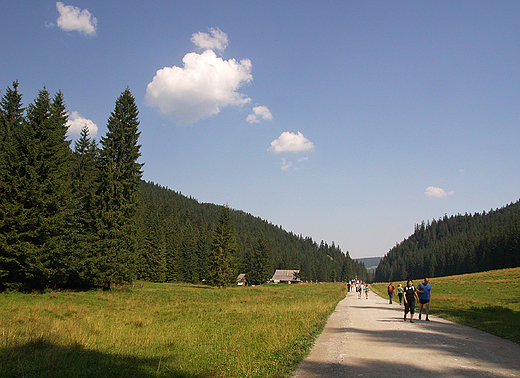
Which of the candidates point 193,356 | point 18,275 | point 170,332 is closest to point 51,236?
point 18,275

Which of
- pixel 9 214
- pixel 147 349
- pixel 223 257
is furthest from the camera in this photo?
pixel 223 257

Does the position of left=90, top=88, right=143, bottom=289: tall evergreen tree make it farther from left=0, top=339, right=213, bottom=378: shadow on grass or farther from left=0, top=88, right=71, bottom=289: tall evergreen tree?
left=0, top=339, right=213, bottom=378: shadow on grass

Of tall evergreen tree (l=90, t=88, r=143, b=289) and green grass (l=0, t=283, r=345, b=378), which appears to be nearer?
green grass (l=0, t=283, r=345, b=378)

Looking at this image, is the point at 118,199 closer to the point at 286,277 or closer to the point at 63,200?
the point at 63,200

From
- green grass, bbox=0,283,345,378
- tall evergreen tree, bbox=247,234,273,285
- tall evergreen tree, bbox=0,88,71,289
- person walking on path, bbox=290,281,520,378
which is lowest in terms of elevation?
tall evergreen tree, bbox=247,234,273,285

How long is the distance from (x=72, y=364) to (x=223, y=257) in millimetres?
44415

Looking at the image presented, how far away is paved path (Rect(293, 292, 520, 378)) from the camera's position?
603 centimetres

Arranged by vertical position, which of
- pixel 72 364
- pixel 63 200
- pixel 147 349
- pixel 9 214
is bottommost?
pixel 147 349

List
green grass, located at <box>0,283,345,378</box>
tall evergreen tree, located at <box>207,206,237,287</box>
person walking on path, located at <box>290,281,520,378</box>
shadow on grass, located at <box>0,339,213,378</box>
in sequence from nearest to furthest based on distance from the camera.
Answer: person walking on path, located at <box>290,281,520,378</box> < shadow on grass, located at <box>0,339,213,378</box> < green grass, located at <box>0,283,345,378</box> < tall evergreen tree, located at <box>207,206,237,287</box>

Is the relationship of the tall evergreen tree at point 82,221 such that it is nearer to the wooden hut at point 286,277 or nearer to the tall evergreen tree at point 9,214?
the tall evergreen tree at point 9,214

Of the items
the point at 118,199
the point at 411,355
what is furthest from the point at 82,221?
the point at 411,355

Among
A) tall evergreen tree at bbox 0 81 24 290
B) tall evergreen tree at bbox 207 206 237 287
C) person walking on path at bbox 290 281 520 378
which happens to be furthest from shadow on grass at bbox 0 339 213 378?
tall evergreen tree at bbox 207 206 237 287

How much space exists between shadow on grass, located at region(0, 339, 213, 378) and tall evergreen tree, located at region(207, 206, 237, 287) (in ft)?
140

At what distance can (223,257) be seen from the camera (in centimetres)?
5047
